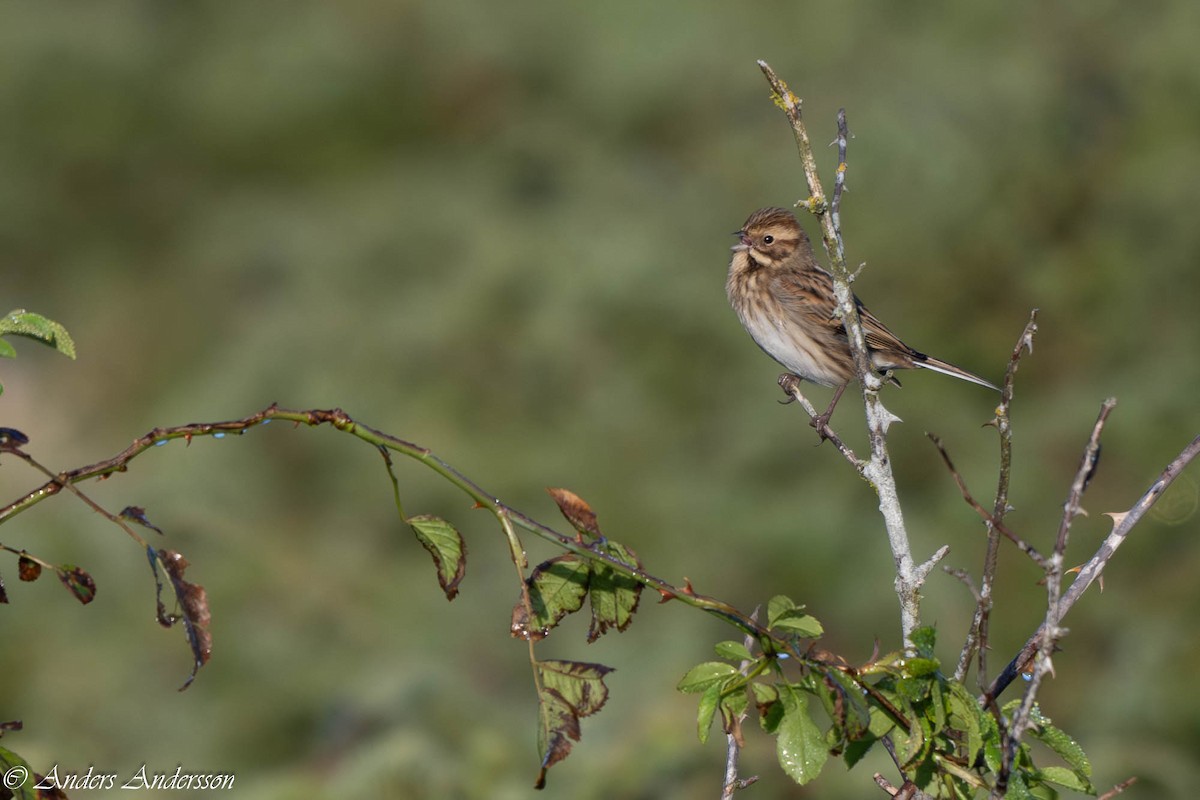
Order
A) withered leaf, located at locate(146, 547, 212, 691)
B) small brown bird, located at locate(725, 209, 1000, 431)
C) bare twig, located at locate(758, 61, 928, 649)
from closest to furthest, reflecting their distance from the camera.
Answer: withered leaf, located at locate(146, 547, 212, 691) < bare twig, located at locate(758, 61, 928, 649) < small brown bird, located at locate(725, 209, 1000, 431)

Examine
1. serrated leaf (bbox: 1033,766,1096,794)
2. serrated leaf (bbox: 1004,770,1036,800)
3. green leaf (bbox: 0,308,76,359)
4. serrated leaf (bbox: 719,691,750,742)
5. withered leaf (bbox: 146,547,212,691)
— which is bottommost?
serrated leaf (bbox: 1004,770,1036,800)

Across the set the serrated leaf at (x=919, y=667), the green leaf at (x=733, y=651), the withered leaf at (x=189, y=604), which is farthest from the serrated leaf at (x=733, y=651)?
the withered leaf at (x=189, y=604)

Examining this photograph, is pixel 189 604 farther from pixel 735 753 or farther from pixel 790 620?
pixel 735 753

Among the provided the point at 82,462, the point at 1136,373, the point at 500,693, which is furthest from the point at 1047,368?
the point at 82,462

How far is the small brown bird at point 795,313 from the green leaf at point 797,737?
152 inches

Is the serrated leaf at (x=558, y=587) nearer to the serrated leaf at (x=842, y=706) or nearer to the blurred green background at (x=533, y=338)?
the serrated leaf at (x=842, y=706)

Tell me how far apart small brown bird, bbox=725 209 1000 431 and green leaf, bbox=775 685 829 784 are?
3.86 meters

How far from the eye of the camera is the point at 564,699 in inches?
77.1

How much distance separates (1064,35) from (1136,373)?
3.52 metres

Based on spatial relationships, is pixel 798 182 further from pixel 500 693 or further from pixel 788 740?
pixel 788 740

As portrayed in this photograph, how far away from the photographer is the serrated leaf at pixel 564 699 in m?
1.92

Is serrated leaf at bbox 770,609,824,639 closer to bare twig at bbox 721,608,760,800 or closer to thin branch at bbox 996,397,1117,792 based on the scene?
bare twig at bbox 721,608,760,800

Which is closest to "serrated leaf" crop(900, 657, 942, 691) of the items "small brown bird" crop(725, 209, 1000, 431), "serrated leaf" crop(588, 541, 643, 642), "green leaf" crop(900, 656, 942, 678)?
"green leaf" crop(900, 656, 942, 678)

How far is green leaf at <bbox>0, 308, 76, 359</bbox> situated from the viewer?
1.95m
